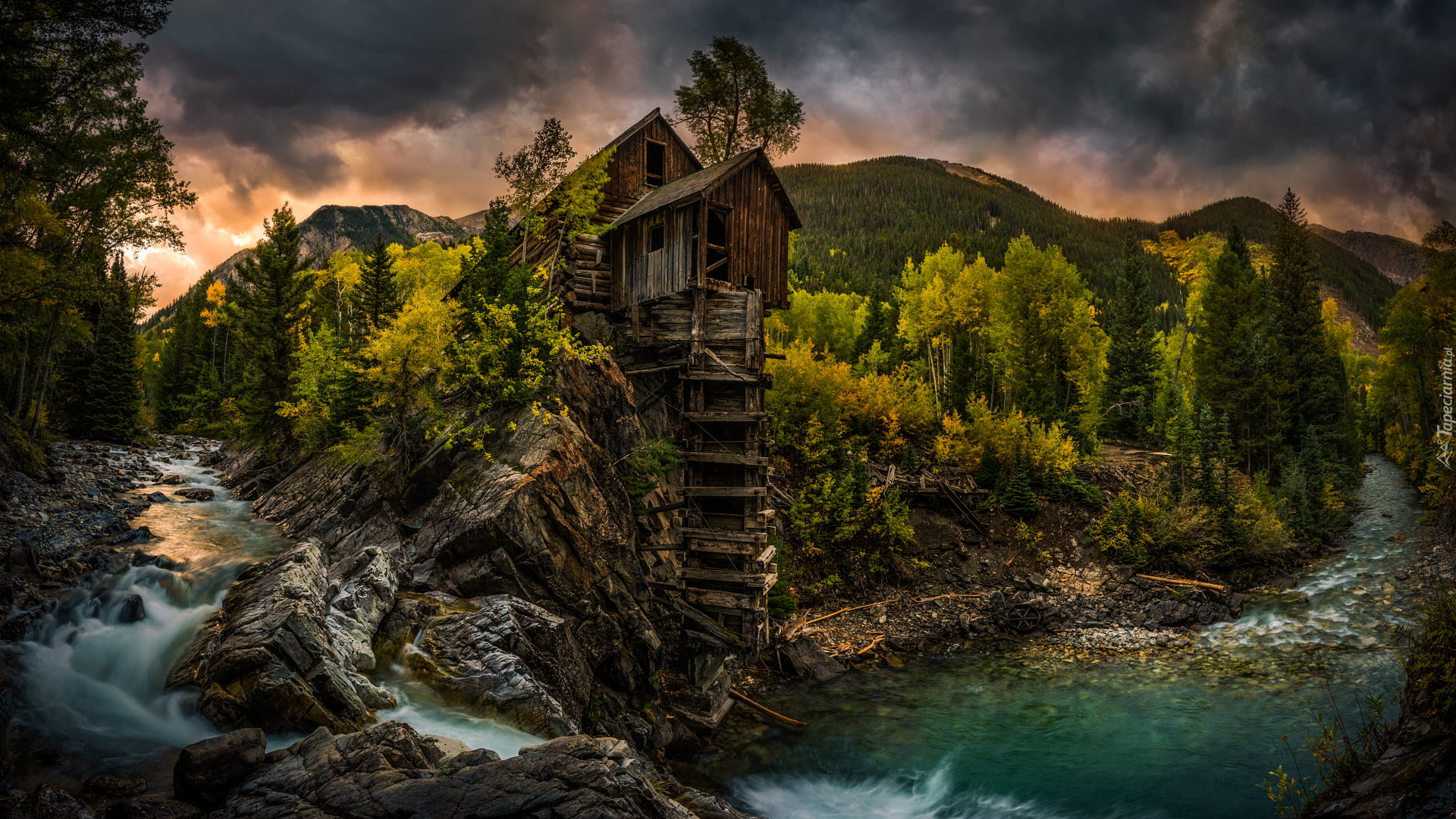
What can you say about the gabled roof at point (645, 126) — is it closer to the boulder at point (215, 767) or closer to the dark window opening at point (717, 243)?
the dark window opening at point (717, 243)

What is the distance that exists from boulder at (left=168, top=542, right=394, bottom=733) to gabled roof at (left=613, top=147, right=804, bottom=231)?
1484 centimetres

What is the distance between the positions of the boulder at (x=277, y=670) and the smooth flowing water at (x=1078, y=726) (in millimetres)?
9342

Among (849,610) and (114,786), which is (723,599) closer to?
(849,610)

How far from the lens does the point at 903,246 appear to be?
94062 mm

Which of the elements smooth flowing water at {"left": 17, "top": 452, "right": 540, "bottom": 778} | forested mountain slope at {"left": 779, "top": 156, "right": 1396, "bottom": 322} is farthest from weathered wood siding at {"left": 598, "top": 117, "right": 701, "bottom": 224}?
forested mountain slope at {"left": 779, "top": 156, "right": 1396, "bottom": 322}

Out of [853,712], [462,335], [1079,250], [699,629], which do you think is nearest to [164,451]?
[462,335]

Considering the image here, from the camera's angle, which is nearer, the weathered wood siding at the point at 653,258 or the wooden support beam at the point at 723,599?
the wooden support beam at the point at 723,599

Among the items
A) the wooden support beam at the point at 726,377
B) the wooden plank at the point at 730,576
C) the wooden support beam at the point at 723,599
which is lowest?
Answer: the wooden support beam at the point at 723,599

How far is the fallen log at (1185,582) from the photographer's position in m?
27.3

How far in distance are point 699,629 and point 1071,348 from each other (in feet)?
91.0

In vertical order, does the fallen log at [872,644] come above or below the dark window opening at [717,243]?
below

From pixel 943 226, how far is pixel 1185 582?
86.8 m

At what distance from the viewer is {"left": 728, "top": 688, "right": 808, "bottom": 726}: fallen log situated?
60.9 feet

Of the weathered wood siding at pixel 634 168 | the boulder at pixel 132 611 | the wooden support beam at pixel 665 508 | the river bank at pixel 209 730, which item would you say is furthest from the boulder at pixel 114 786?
the weathered wood siding at pixel 634 168
